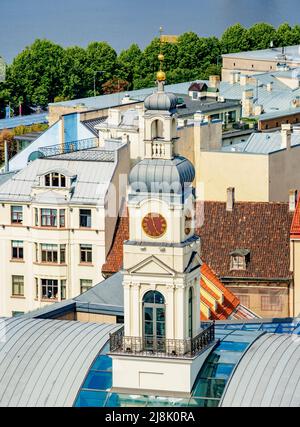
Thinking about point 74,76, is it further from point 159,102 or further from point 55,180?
point 159,102

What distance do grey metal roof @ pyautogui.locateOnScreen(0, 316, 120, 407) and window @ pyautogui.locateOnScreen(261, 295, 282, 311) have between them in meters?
15.8

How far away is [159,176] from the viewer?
37125 mm

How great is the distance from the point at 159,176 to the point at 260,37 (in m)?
103

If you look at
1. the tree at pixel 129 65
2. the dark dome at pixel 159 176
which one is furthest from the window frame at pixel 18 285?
the tree at pixel 129 65

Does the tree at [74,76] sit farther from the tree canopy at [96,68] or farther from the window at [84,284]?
the window at [84,284]

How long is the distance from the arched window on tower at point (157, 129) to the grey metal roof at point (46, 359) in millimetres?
4039

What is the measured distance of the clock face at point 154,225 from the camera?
37.1 metres

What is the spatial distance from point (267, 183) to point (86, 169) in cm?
820

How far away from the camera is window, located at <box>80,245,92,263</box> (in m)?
57.0

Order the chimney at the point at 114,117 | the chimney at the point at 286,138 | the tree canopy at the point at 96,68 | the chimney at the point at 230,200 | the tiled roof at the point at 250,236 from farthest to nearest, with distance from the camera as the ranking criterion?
1. the tree canopy at the point at 96,68
2. the chimney at the point at 286,138
3. the chimney at the point at 114,117
4. the chimney at the point at 230,200
5. the tiled roof at the point at 250,236

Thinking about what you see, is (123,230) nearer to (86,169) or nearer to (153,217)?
(86,169)

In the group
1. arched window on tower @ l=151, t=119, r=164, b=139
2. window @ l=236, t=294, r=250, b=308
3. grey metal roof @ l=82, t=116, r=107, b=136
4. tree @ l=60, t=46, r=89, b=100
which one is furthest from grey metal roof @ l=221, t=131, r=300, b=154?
tree @ l=60, t=46, r=89, b=100

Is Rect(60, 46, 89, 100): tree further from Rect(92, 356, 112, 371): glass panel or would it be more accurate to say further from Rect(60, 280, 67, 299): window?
Rect(92, 356, 112, 371): glass panel

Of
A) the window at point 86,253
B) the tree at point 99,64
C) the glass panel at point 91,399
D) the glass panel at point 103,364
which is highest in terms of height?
the tree at point 99,64
